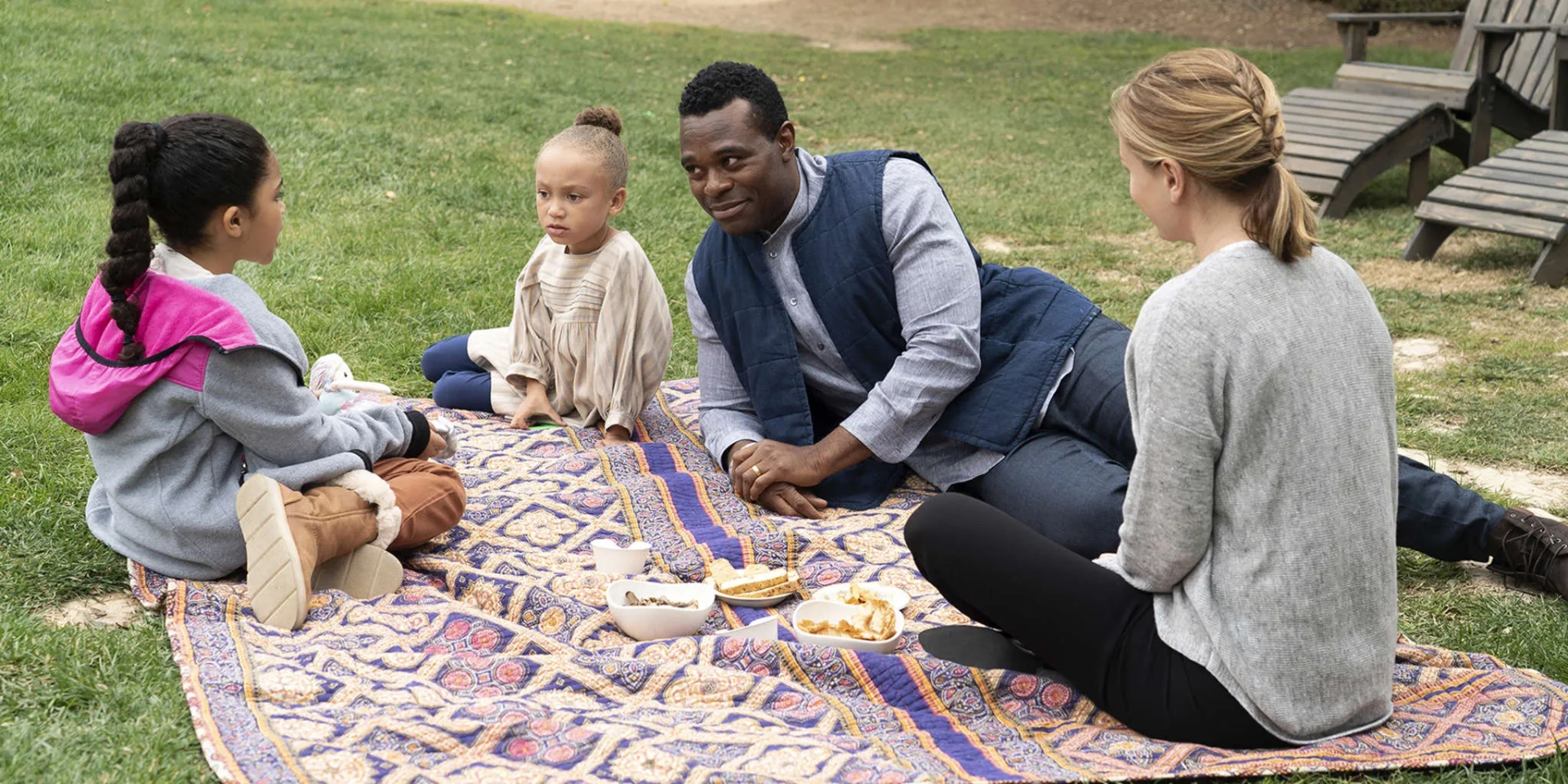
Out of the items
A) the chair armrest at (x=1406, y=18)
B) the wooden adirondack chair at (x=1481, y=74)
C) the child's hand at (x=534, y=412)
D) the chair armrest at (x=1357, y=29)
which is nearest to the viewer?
the child's hand at (x=534, y=412)

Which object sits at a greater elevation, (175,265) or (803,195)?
(175,265)

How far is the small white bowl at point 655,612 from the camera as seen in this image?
3373 mm

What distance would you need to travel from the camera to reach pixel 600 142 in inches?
193

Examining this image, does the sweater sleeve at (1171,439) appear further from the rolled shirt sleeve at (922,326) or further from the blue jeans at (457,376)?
the blue jeans at (457,376)

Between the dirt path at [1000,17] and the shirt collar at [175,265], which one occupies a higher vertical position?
the shirt collar at [175,265]

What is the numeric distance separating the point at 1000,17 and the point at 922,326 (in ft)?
56.1

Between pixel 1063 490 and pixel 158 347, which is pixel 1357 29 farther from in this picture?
pixel 158 347

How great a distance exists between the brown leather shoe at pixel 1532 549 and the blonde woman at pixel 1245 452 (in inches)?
47.7

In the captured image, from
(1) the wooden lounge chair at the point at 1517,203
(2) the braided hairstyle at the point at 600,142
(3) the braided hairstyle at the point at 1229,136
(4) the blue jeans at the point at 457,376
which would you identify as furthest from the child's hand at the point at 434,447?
(1) the wooden lounge chair at the point at 1517,203

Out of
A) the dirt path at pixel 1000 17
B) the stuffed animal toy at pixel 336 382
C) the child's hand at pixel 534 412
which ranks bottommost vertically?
the dirt path at pixel 1000 17

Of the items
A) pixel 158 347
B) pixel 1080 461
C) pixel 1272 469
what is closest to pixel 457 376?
pixel 158 347

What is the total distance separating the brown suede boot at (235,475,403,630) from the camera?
10.5 ft

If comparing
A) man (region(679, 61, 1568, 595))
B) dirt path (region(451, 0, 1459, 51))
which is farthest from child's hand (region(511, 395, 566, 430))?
dirt path (region(451, 0, 1459, 51))

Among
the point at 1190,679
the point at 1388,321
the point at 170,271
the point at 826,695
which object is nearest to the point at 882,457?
the point at 826,695
